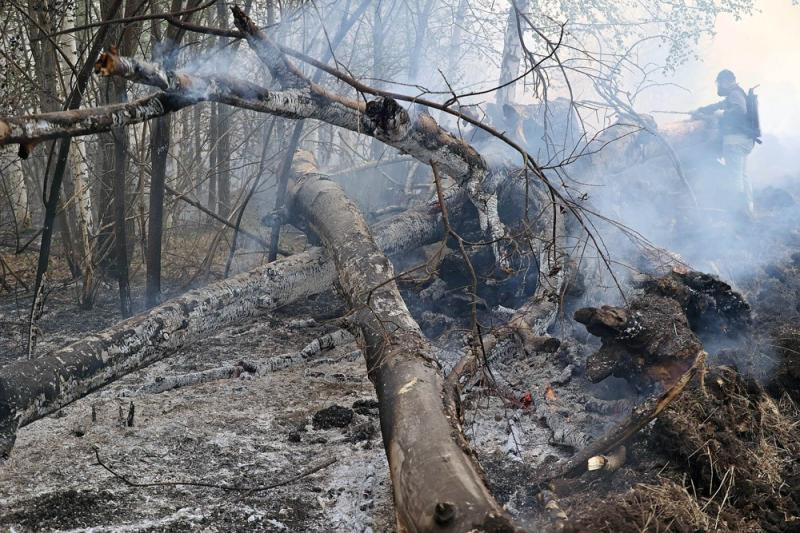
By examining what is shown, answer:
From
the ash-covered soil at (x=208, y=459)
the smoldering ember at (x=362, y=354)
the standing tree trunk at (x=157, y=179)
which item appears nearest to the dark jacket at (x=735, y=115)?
the smoldering ember at (x=362, y=354)

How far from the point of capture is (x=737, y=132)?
372 inches

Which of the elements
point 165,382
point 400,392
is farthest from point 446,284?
point 400,392

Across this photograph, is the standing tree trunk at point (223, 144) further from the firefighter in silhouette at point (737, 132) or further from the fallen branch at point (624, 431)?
the firefighter in silhouette at point (737, 132)

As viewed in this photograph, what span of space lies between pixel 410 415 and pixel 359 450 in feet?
3.23

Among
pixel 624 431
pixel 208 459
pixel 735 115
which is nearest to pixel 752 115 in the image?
pixel 735 115

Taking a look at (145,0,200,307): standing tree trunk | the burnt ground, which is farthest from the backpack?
(145,0,200,307): standing tree trunk

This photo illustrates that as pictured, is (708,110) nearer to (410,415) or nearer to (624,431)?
(624,431)

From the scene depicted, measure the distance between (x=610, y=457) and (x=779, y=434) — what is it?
2.96 feet

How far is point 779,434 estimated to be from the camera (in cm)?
339

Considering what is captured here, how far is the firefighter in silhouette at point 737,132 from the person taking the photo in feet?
30.5

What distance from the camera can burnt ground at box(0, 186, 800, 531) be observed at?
2.91 m

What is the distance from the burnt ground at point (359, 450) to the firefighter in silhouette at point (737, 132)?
5167 mm

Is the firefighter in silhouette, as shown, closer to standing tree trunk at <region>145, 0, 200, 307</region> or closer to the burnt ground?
the burnt ground

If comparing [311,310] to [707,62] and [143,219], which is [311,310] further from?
[707,62]
